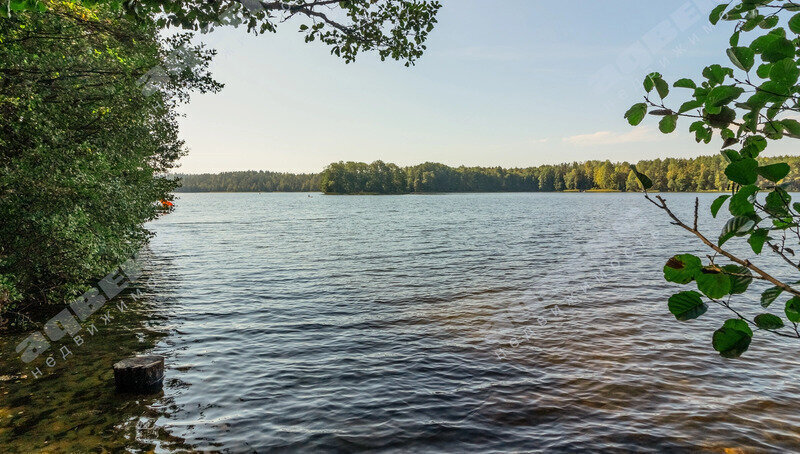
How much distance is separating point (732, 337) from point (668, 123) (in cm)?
133

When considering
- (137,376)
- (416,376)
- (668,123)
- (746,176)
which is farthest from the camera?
(416,376)

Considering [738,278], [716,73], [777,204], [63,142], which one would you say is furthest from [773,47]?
[63,142]

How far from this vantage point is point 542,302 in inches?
857

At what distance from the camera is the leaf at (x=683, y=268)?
220cm

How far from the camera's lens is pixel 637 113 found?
2.72m

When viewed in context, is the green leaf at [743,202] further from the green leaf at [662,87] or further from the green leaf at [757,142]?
the green leaf at [662,87]

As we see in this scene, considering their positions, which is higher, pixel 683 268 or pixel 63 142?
pixel 63 142

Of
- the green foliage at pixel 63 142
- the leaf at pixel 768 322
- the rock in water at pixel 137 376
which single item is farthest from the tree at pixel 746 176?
the green foliage at pixel 63 142

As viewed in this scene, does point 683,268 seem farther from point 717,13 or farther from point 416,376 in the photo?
point 416,376

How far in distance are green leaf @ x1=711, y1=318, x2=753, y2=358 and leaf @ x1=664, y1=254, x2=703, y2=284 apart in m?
0.26

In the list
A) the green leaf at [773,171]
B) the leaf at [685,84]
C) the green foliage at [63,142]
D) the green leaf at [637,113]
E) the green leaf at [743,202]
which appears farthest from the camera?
the green foliage at [63,142]

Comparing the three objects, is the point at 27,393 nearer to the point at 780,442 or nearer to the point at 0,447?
the point at 0,447

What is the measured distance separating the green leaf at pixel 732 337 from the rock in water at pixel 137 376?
1287 centimetres

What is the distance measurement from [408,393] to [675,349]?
9217mm
